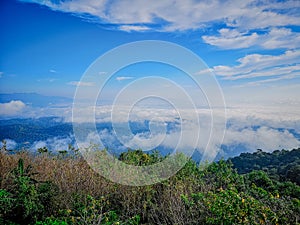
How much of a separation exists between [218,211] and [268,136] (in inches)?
400

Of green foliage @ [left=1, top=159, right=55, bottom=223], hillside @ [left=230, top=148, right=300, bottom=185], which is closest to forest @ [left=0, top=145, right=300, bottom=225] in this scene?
green foliage @ [left=1, top=159, right=55, bottom=223]

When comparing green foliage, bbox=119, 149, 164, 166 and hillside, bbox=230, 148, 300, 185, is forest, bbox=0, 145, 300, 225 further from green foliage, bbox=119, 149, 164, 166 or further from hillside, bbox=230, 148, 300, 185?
hillside, bbox=230, 148, 300, 185

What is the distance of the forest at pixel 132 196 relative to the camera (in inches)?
161

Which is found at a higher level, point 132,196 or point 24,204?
point 24,204

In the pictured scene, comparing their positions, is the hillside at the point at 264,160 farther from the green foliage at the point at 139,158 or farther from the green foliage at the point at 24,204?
the green foliage at the point at 24,204

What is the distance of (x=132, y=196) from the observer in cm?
543

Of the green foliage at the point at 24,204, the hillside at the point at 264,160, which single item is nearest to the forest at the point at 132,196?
the green foliage at the point at 24,204

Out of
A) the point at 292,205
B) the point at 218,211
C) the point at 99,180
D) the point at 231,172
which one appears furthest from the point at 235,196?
the point at 99,180

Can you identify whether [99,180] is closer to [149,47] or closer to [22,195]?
[22,195]

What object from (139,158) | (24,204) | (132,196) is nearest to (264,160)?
(139,158)

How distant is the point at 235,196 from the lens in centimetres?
398

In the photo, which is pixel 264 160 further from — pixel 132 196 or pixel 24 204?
pixel 24 204

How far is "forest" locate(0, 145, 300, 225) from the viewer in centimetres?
409

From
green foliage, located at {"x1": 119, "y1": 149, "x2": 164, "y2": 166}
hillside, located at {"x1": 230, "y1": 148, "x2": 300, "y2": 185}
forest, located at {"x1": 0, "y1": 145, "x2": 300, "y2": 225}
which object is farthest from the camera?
hillside, located at {"x1": 230, "y1": 148, "x2": 300, "y2": 185}
